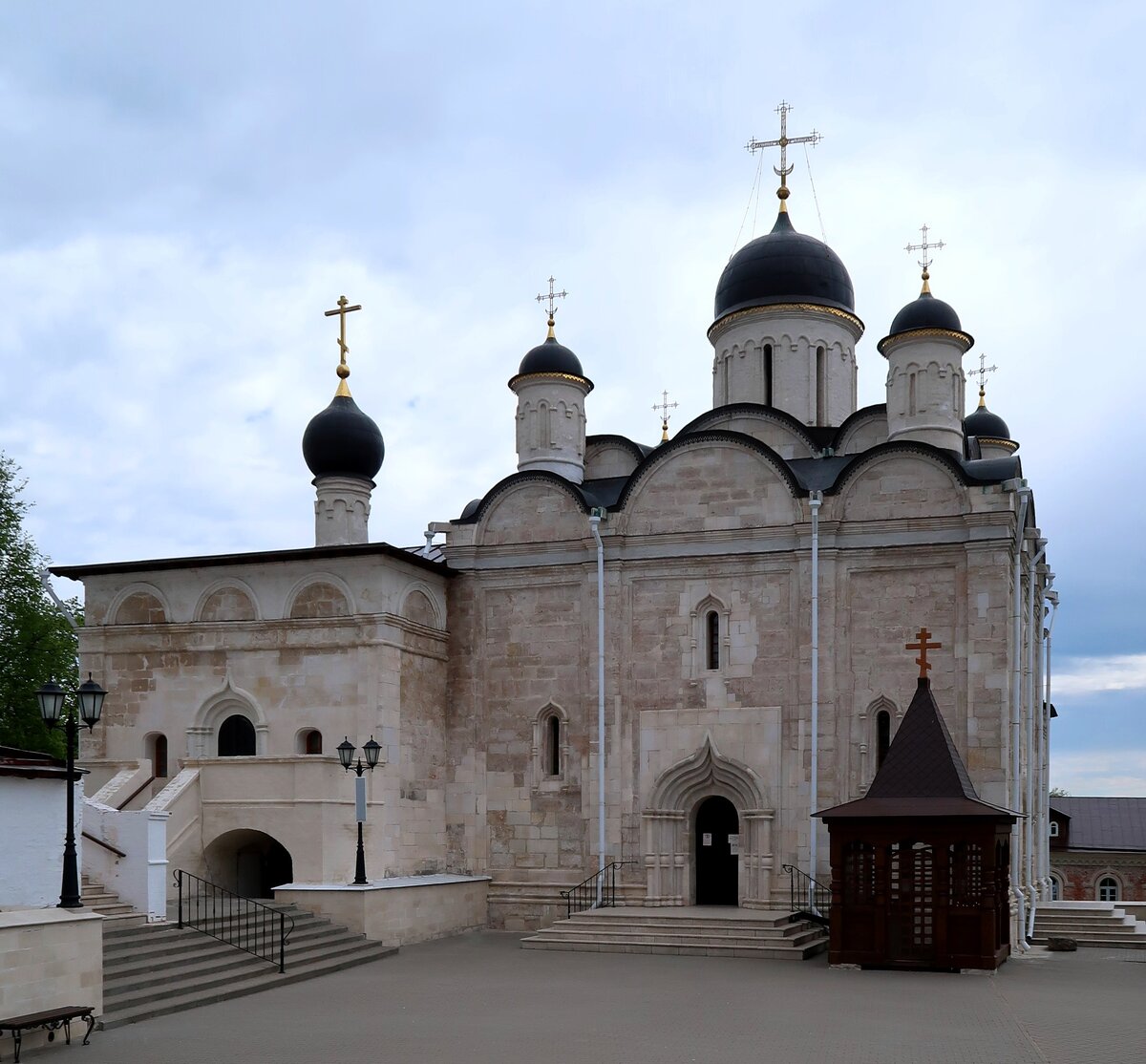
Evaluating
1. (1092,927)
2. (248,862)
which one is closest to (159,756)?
(248,862)

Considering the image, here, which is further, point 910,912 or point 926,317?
point 926,317

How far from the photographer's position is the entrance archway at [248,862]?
731 inches

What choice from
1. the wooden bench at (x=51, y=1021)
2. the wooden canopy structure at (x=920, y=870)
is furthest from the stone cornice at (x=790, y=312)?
the wooden bench at (x=51, y=1021)

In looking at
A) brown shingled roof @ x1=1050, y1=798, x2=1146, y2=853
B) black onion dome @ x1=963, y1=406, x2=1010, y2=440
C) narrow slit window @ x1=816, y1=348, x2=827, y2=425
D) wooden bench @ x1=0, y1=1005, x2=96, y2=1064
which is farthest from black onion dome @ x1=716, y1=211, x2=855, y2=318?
brown shingled roof @ x1=1050, y1=798, x2=1146, y2=853

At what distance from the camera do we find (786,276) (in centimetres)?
2245

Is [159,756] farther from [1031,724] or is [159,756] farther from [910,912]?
[1031,724]

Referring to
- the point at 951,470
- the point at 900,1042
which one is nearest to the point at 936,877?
the point at 900,1042

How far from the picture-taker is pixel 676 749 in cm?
1955

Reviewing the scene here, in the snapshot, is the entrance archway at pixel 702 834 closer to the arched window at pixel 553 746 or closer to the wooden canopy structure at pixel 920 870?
the arched window at pixel 553 746

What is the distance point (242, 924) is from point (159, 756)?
4.99m

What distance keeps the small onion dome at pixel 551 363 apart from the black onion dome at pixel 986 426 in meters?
8.12

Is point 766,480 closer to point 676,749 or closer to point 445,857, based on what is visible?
point 676,749

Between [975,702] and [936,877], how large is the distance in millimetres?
3560

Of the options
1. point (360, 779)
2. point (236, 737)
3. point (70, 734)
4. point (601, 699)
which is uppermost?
point (601, 699)
